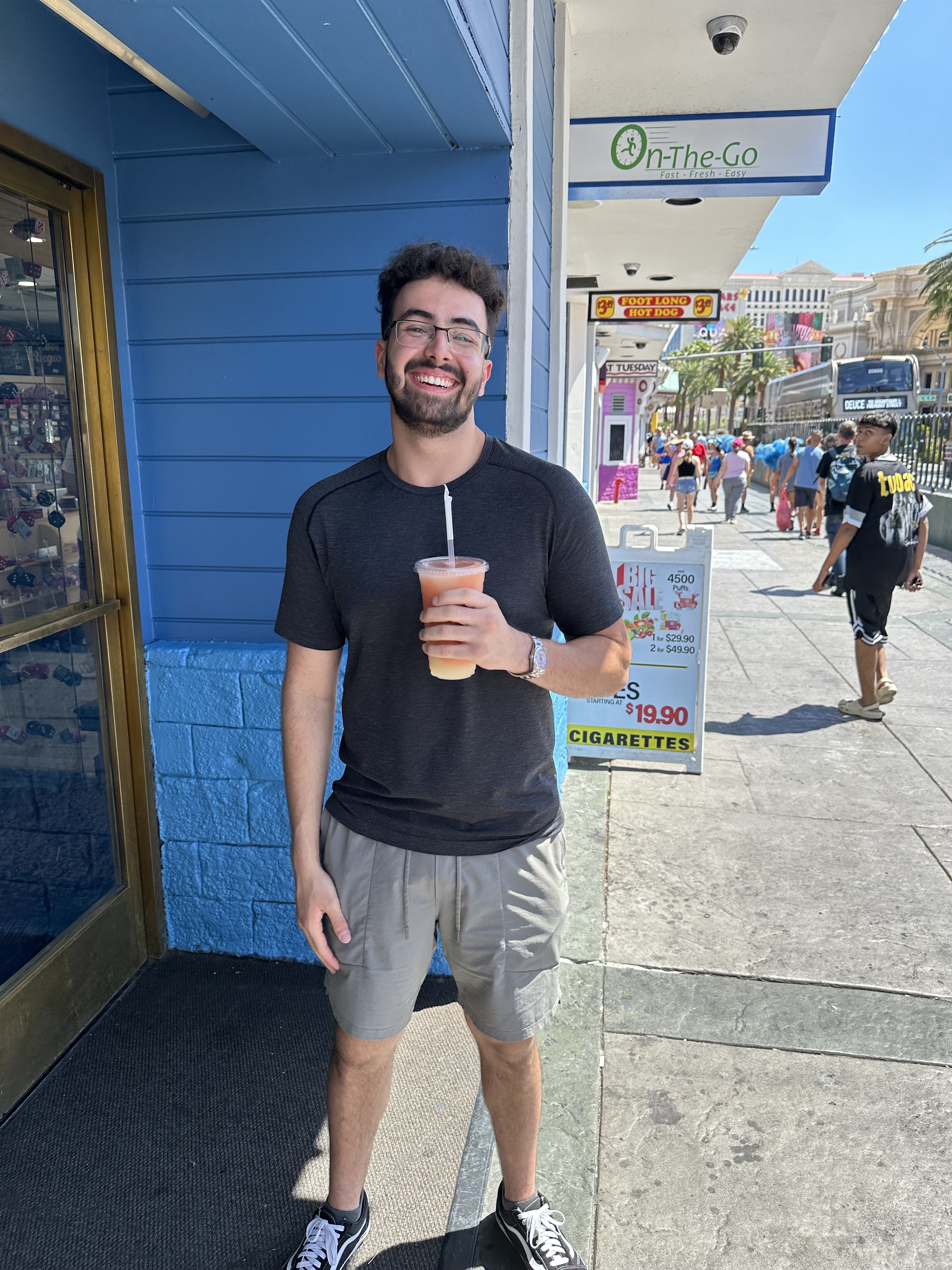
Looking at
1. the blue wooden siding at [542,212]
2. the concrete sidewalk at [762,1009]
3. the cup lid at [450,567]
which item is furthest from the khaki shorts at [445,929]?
the blue wooden siding at [542,212]

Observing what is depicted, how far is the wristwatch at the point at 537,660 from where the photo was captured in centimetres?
170

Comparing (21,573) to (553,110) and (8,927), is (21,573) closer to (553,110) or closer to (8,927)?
(8,927)

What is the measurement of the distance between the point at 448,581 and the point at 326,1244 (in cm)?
155

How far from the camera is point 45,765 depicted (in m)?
2.75

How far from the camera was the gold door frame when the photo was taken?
101 inches

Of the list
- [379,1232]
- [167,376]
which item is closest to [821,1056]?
[379,1232]

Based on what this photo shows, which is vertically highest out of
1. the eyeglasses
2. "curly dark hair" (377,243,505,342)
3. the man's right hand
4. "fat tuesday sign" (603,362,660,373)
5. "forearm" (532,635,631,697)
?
"fat tuesday sign" (603,362,660,373)

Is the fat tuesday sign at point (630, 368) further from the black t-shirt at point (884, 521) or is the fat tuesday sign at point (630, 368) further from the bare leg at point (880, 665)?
the bare leg at point (880, 665)

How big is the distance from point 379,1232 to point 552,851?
3.56ft

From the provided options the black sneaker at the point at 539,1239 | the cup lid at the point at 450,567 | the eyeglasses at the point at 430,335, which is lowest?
the black sneaker at the point at 539,1239

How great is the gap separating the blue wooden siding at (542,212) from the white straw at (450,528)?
141 centimetres

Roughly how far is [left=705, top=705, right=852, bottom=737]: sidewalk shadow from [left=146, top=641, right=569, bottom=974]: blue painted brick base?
3.22m

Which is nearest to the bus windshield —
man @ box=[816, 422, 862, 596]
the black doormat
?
man @ box=[816, 422, 862, 596]

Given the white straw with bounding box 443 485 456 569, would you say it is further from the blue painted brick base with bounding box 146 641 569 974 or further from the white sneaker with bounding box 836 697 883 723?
the white sneaker with bounding box 836 697 883 723
